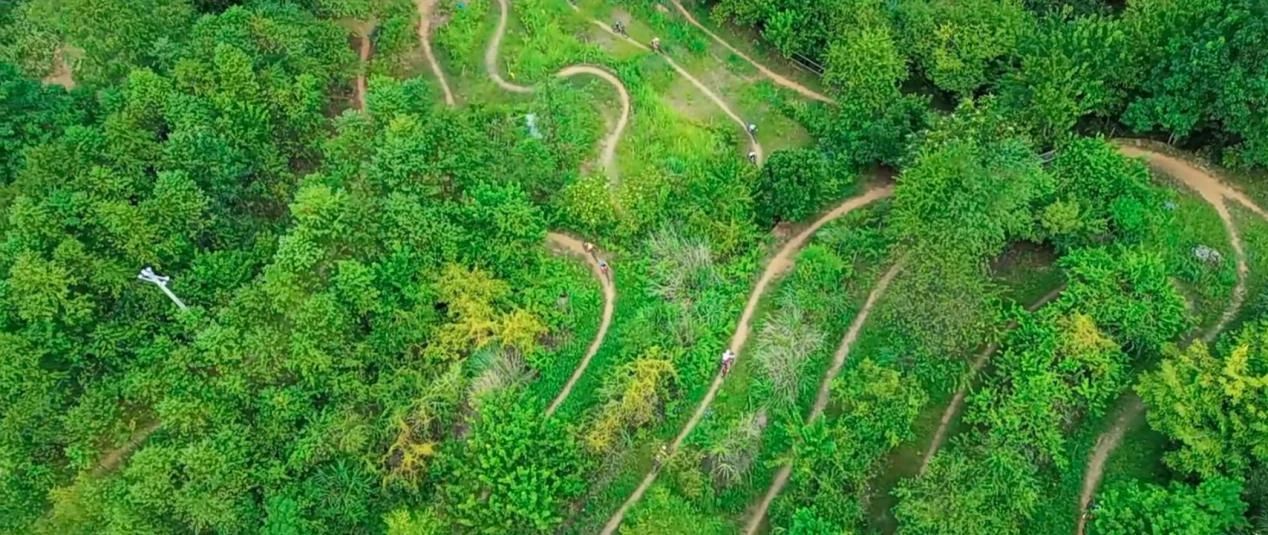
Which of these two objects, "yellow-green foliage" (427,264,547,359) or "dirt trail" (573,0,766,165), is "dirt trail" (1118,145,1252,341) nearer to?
"dirt trail" (573,0,766,165)

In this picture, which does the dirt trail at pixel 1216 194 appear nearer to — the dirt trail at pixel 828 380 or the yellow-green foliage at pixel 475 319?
the dirt trail at pixel 828 380

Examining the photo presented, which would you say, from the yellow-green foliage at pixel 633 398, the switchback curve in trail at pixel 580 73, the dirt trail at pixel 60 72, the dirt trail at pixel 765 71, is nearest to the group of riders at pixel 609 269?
the yellow-green foliage at pixel 633 398

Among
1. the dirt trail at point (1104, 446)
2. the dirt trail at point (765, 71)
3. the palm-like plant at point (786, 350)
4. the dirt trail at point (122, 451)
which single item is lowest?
the dirt trail at point (122, 451)

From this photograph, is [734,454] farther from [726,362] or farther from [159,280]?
[159,280]

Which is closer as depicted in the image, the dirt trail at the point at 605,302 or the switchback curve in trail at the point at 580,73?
the dirt trail at the point at 605,302

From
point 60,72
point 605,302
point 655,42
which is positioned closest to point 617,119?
point 655,42

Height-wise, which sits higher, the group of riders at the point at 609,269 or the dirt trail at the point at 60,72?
the group of riders at the point at 609,269

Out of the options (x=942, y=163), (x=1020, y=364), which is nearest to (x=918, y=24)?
(x=942, y=163)

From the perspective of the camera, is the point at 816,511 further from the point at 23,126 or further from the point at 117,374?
the point at 23,126
